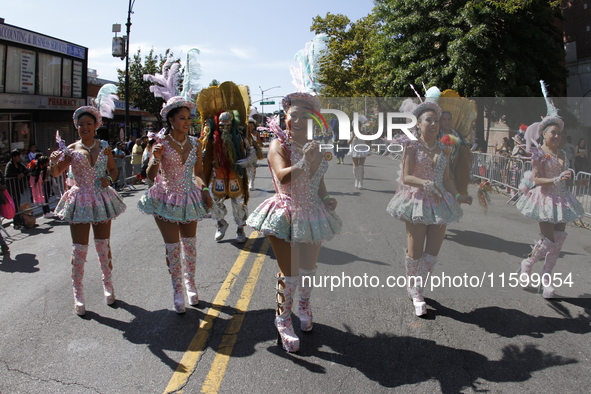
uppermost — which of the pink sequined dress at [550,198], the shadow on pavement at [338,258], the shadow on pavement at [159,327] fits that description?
the pink sequined dress at [550,198]

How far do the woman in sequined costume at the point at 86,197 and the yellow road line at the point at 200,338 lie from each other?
1.11m

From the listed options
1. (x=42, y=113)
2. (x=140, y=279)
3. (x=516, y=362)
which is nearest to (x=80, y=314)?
(x=140, y=279)

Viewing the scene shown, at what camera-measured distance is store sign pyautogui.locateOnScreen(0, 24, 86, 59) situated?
1804cm

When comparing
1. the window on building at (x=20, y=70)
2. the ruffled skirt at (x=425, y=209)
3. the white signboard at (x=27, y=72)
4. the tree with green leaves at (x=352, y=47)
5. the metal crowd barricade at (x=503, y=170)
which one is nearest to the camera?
the ruffled skirt at (x=425, y=209)

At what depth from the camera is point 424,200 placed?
4.65 meters

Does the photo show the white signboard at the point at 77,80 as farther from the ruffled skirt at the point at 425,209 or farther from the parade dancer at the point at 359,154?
the ruffled skirt at the point at 425,209

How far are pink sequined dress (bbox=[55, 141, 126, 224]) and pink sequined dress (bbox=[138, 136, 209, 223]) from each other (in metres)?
0.36

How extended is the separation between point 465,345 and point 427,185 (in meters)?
1.46

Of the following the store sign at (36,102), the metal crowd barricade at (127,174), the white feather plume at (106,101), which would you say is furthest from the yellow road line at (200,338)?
the store sign at (36,102)

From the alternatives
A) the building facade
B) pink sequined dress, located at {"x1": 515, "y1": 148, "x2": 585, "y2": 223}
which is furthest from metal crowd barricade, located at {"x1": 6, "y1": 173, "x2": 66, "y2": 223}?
the building facade

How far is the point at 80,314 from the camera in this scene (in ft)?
15.1

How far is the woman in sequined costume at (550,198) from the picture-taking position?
5.09 meters

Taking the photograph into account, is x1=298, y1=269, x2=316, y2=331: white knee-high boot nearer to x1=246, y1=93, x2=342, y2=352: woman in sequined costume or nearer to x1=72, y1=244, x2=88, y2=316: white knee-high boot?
x1=246, y1=93, x2=342, y2=352: woman in sequined costume

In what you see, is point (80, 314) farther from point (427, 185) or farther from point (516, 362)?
point (516, 362)
